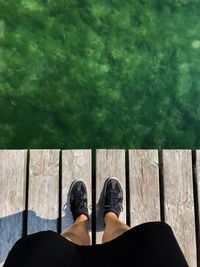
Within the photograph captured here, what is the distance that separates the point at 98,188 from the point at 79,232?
11.8 inches

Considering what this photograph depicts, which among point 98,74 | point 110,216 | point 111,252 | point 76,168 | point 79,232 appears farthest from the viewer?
point 98,74

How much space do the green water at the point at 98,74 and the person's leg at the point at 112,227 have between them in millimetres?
485

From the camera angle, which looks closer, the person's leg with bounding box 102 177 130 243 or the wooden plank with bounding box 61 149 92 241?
the person's leg with bounding box 102 177 130 243

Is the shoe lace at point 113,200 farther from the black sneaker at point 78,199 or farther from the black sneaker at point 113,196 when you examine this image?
the black sneaker at point 78,199

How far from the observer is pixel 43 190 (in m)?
2.09

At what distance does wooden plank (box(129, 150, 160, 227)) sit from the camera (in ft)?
7.01

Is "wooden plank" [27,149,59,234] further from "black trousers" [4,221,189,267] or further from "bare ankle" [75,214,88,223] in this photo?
"black trousers" [4,221,189,267]

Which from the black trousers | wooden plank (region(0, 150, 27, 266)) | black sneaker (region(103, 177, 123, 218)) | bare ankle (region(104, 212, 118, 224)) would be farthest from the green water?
the black trousers

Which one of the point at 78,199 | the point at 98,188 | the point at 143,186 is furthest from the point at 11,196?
the point at 143,186

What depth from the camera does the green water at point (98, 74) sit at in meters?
2.33

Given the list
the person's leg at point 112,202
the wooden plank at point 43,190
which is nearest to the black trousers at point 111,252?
the person's leg at point 112,202

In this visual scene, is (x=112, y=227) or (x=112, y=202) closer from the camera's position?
(x=112, y=227)

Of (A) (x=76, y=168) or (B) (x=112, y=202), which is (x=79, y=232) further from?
(A) (x=76, y=168)

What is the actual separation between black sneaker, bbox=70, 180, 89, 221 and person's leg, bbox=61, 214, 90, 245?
0.09 ft
